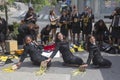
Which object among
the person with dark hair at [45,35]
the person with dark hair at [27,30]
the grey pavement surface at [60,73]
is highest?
the person with dark hair at [27,30]

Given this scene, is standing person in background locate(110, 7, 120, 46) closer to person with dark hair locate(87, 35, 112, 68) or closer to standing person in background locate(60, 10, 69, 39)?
standing person in background locate(60, 10, 69, 39)

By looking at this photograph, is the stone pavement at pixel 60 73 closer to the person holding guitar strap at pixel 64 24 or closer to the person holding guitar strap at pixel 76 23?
the person holding guitar strap at pixel 64 24

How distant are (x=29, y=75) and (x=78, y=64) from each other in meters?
1.98

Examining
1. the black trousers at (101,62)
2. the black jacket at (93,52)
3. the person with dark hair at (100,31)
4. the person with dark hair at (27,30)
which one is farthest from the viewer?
the person with dark hair at (100,31)

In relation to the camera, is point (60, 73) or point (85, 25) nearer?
point (60, 73)

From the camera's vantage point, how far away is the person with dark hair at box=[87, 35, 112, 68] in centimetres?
1113

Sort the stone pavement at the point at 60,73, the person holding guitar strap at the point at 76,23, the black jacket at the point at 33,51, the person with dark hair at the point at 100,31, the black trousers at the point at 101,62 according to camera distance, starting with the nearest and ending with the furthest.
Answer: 1. the stone pavement at the point at 60,73
2. the black trousers at the point at 101,62
3. the black jacket at the point at 33,51
4. the person with dark hair at the point at 100,31
5. the person holding guitar strap at the point at 76,23

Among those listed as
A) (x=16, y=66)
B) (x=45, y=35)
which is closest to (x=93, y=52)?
(x=16, y=66)

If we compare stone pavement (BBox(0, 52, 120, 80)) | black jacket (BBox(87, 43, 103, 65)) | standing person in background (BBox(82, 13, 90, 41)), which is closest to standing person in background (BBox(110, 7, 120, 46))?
standing person in background (BBox(82, 13, 90, 41))

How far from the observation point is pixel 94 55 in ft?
37.1

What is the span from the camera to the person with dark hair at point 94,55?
11.1 metres

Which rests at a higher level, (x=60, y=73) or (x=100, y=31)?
(x=100, y=31)

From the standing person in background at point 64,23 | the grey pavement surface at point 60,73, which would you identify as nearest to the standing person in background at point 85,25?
the standing person in background at point 64,23

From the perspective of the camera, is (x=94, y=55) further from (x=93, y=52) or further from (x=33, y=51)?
(x=33, y=51)
